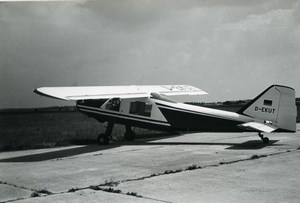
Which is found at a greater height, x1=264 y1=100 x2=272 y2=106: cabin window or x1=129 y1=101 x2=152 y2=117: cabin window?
x1=264 y1=100 x2=272 y2=106: cabin window

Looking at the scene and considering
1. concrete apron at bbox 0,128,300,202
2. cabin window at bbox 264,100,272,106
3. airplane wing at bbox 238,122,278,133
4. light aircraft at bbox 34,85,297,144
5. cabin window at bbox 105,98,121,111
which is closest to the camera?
concrete apron at bbox 0,128,300,202

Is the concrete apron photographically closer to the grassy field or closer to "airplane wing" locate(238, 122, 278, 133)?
"airplane wing" locate(238, 122, 278, 133)

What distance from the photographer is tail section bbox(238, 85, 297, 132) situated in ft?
42.3

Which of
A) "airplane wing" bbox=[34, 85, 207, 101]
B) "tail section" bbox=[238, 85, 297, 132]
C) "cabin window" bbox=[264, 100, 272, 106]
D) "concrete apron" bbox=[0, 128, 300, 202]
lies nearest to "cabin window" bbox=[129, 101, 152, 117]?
"airplane wing" bbox=[34, 85, 207, 101]

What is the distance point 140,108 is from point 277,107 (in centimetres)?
553

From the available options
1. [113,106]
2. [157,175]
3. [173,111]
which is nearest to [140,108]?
[113,106]

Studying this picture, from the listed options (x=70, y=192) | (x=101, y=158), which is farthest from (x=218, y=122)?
(x=70, y=192)

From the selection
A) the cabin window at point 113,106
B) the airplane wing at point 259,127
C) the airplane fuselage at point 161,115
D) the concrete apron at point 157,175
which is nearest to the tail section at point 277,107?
the airplane wing at point 259,127

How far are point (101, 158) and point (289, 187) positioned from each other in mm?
6091

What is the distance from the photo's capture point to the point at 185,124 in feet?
49.0

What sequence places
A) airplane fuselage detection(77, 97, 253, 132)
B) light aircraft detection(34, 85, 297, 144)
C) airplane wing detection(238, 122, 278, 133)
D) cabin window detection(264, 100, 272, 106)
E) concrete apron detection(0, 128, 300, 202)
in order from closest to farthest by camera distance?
concrete apron detection(0, 128, 300, 202)
airplane wing detection(238, 122, 278, 133)
light aircraft detection(34, 85, 297, 144)
cabin window detection(264, 100, 272, 106)
airplane fuselage detection(77, 97, 253, 132)

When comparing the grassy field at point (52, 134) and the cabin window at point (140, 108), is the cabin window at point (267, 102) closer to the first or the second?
the cabin window at point (140, 108)

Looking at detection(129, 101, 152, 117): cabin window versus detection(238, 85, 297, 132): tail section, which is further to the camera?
detection(129, 101, 152, 117): cabin window

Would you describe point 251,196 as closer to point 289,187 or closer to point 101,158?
point 289,187
